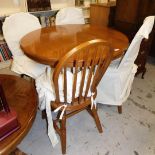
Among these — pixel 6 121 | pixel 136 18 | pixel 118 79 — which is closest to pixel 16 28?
pixel 118 79

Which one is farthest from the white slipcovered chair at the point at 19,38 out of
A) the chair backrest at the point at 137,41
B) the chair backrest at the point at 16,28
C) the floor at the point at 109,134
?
the chair backrest at the point at 137,41

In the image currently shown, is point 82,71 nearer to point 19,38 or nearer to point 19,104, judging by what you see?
point 19,104

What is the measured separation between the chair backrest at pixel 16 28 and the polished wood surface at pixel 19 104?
0.82 metres

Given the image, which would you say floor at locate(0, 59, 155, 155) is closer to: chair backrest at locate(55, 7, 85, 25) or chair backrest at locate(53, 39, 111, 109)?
chair backrest at locate(53, 39, 111, 109)

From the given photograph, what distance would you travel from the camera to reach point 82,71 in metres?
1.14

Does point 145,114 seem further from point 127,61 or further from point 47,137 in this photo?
point 47,137

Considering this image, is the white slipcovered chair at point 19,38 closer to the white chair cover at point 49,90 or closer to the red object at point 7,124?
the white chair cover at point 49,90

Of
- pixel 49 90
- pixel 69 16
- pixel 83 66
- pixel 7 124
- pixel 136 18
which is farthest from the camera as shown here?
pixel 136 18

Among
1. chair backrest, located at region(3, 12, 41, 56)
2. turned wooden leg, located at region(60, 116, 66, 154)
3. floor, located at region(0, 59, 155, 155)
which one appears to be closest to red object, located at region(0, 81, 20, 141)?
turned wooden leg, located at region(60, 116, 66, 154)

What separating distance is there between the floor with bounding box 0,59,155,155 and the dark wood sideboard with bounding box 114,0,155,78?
0.64 metres

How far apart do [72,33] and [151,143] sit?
1.34 meters

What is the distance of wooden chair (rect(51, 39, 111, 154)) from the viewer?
0.98 m

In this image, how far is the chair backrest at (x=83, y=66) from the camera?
97 centimetres

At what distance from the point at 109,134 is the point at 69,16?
1638 mm
